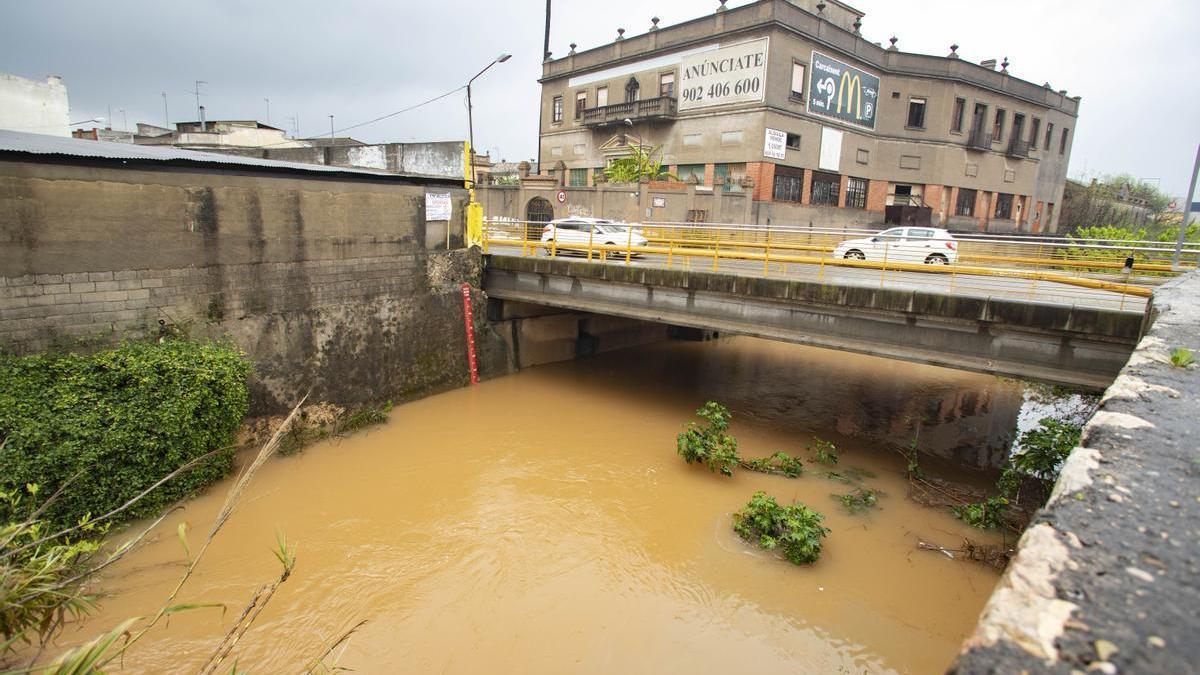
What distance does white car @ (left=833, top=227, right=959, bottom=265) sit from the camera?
1694 cm

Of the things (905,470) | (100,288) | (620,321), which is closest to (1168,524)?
(905,470)

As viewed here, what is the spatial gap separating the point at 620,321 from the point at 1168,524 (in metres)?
19.2

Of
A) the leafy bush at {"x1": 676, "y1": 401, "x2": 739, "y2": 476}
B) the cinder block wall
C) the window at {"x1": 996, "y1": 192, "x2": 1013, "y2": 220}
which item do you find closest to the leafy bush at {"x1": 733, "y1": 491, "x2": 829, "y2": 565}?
the leafy bush at {"x1": 676, "y1": 401, "x2": 739, "y2": 476}

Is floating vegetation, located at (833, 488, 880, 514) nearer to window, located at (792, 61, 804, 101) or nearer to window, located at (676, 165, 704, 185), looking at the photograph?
window, located at (676, 165, 704, 185)

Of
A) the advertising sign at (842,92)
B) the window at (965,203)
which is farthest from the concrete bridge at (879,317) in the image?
the window at (965,203)

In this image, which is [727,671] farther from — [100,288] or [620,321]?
[620,321]

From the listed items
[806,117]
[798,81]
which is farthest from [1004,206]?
[798,81]

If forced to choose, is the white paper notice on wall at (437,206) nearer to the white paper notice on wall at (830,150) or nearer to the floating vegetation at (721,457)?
the floating vegetation at (721,457)

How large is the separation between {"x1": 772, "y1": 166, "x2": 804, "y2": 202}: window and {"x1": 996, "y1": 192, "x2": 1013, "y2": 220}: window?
17.6 metres

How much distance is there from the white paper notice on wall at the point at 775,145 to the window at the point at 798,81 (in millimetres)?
2153

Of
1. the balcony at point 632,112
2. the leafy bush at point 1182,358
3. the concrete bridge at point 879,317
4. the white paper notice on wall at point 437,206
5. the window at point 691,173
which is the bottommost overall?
the concrete bridge at point 879,317

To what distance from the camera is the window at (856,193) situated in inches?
1431

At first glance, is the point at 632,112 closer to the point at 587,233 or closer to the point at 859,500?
the point at 587,233

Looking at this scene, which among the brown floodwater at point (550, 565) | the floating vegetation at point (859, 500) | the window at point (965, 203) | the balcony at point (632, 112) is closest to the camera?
the brown floodwater at point (550, 565)
